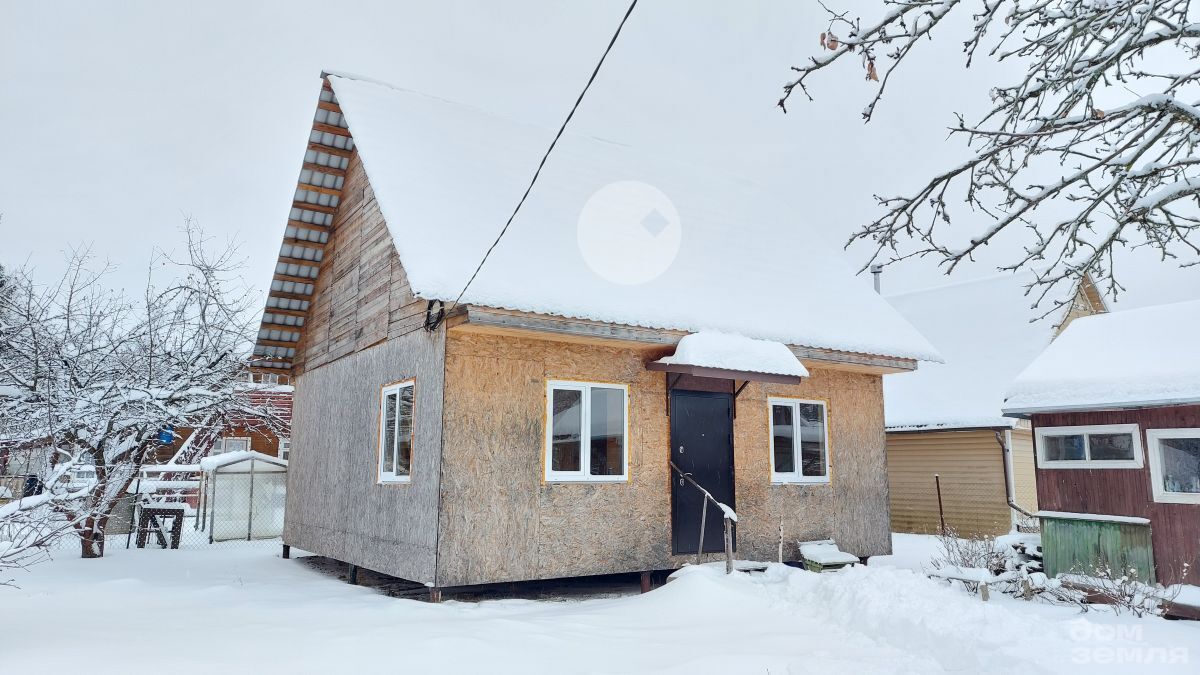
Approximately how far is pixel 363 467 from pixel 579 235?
4.08 meters

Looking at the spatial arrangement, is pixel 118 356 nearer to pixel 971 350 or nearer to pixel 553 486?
pixel 553 486

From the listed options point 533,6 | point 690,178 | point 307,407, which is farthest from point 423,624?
point 690,178

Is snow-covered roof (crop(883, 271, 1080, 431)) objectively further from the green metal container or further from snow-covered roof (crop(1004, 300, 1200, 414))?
the green metal container

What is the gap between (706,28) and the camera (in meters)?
5.16

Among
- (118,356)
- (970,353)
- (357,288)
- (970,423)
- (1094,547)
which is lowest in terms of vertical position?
(1094,547)

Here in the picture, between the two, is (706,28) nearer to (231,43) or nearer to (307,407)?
(307,407)

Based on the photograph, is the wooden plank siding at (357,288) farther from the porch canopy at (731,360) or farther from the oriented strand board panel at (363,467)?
the porch canopy at (731,360)

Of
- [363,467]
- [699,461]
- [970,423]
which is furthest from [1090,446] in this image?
[363,467]

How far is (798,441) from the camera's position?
11336mm

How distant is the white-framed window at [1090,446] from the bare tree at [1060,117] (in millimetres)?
3343

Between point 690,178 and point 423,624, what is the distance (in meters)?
9.44

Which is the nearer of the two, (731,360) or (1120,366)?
(731,360)

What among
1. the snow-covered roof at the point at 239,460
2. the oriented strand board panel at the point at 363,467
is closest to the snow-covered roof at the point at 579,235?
the oriented strand board panel at the point at 363,467

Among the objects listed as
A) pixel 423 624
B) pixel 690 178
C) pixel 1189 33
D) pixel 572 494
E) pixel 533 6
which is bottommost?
pixel 423 624
